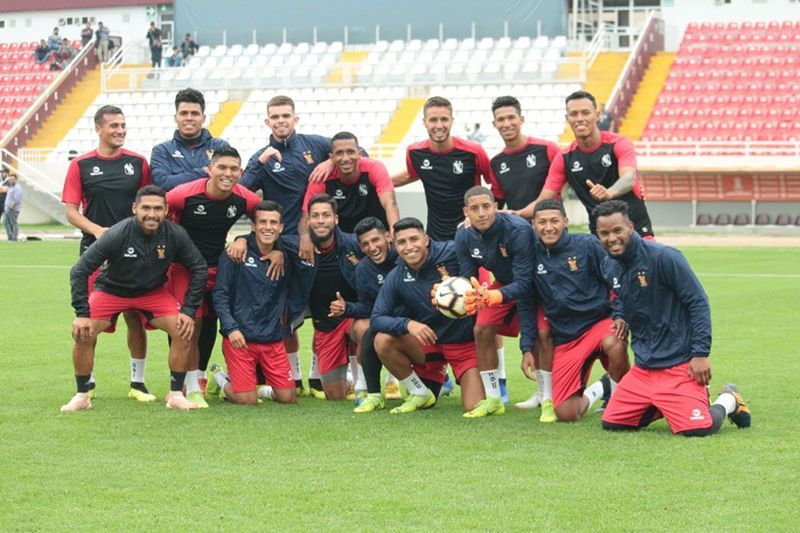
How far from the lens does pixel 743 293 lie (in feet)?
58.6

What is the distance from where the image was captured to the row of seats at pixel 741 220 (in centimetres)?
3284

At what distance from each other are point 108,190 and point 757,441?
502 centimetres

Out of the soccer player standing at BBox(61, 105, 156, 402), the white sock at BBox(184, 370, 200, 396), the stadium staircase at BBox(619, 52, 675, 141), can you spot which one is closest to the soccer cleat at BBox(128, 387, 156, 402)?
the soccer player standing at BBox(61, 105, 156, 402)

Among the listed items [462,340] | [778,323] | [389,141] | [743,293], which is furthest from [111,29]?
[462,340]

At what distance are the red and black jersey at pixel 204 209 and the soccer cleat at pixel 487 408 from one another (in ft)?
7.29

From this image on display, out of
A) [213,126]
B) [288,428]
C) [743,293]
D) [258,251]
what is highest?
[258,251]

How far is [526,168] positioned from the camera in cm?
982

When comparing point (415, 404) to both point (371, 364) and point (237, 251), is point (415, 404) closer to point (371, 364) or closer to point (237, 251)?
point (371, 364)

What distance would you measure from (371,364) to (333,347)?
73cm

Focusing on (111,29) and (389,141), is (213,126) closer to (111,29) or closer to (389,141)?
(389,141)

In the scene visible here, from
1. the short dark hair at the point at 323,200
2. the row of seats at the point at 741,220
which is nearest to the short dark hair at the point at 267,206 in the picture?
the short dark hair at the point at 323,200

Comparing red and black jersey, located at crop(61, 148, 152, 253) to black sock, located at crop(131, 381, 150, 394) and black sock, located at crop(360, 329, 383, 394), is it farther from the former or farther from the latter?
black sock, located at crop(360, 329, 383, 394)

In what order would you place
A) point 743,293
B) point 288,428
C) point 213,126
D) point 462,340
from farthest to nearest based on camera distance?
point 213,126 → point 743,293 → point 462,340 → point 288,428

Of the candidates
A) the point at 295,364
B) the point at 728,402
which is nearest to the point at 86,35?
the point at 295,364
